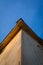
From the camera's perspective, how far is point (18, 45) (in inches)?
343

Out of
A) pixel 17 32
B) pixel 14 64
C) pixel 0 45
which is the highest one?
pixel 17 32

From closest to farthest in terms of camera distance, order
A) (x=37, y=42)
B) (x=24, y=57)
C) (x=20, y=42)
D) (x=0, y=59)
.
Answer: (x=24, y=57), (x=20, y=42), (x=0, y=59), (x=37, y=42)

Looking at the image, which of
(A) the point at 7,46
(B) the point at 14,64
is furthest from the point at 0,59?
(B) the point at 14,64

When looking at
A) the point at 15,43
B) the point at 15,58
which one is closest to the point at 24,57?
the point at 15,58

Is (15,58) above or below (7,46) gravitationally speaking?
below

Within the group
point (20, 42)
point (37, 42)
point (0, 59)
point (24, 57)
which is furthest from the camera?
point (37, 42)

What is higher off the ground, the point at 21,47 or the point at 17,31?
the point at 17,31

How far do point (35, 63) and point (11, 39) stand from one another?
168 cm

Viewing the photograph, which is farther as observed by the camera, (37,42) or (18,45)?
(37,42)

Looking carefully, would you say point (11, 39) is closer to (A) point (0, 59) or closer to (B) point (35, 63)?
(A) point (0, 59)

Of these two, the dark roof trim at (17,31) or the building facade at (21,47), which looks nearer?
the building facade at (21,47)

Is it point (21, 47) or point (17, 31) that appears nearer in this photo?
point (21, 47)

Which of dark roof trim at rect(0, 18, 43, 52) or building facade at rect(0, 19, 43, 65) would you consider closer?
building facade at rect(0, 19, 43, 65)

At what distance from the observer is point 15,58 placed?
8352mm
